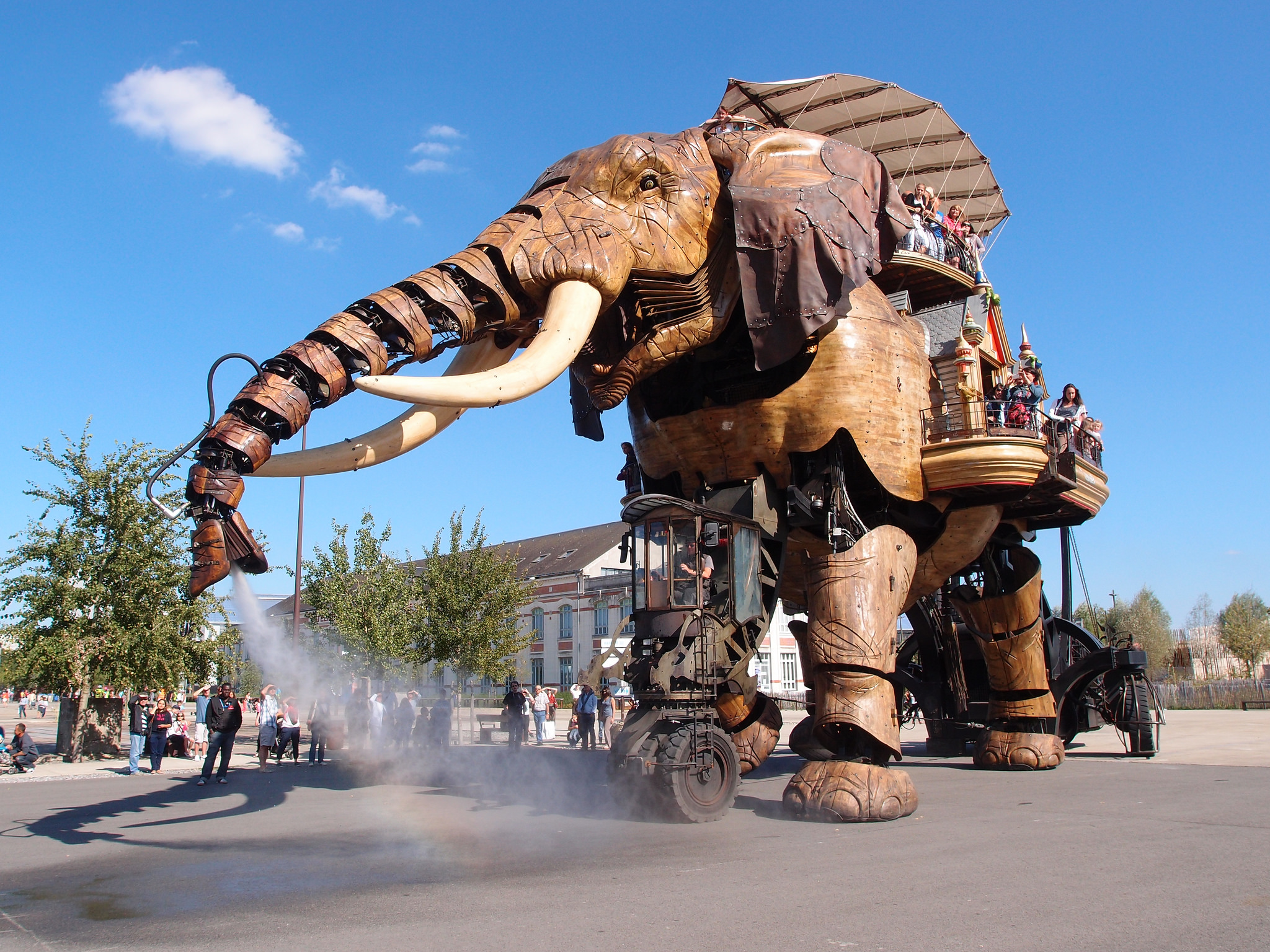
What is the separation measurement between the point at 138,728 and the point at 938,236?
1343 centimetres

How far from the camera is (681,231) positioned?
801cm

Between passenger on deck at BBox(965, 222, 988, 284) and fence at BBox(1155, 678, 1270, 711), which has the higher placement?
passenger on deck at BBox(965, 222, 988, 284)

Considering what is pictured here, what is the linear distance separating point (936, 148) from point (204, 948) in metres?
14.5

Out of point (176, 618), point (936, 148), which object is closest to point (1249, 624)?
point (936, 148)

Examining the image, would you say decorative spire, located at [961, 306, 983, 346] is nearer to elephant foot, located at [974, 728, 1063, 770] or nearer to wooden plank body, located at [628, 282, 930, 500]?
wooden plank body, located at [628, 282, 930, 500]

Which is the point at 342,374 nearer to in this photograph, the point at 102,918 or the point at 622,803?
the point at 102,918

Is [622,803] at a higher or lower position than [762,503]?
lower

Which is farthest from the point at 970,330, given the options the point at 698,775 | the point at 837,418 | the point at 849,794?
the point at 698,775

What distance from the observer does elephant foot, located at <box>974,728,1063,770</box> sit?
38.5 ft

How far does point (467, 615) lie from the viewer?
25.2m

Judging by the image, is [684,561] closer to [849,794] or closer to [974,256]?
[849,794]

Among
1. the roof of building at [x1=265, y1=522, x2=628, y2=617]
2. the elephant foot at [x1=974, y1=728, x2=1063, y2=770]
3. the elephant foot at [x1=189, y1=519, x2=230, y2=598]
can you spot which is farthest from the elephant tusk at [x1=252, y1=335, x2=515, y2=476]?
the roof of building at [x1=265, y1=522, x2=628, y2=617]

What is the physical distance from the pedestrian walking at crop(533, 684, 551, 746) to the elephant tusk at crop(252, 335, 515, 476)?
14.1 metres

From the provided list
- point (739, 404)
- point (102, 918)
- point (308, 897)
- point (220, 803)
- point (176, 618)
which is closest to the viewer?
point (102, 918)
